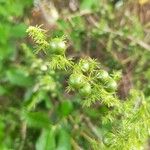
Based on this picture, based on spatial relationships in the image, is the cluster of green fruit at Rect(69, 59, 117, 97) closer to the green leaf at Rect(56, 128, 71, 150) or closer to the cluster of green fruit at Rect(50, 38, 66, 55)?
the cluster of green fruit at Rect(50, 38, 66, 55)

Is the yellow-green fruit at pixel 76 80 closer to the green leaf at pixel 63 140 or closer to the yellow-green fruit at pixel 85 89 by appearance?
Answer: the yellow-green fruit at pixel 85 89

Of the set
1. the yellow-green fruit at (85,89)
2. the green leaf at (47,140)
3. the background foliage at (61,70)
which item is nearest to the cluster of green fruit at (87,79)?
the yellow-green fruit at (85,89)

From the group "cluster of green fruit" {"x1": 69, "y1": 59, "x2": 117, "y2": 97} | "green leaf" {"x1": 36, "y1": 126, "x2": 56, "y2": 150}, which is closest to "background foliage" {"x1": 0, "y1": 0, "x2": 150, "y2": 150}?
"green leaf" {"x1": 36, "y1": 126, "x2": 56, "y2": 150}

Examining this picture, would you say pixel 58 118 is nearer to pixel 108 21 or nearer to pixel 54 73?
pixel 54 73

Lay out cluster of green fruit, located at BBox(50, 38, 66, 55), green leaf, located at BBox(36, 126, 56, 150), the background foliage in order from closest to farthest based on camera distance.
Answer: cluster of green fruit, located at BBox(50, 38, 66, 55)
green leaf, located at BBox(36, 126, 56, 150)
the background foliage

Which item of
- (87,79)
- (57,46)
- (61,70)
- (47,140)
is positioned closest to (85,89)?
(87,79)

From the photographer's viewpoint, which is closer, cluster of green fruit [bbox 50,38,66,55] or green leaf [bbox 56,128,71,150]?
cluster of green fruit [bbox 50,38,66,55]

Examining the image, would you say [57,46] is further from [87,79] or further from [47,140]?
[47,140]
